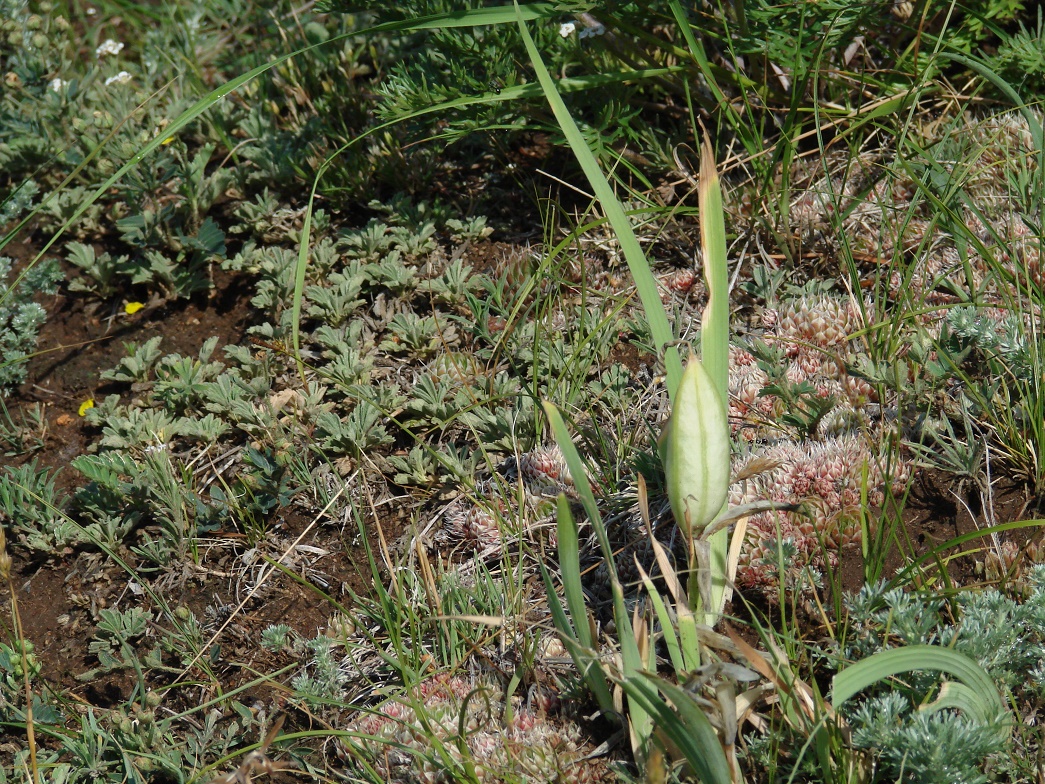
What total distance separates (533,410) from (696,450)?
111cm

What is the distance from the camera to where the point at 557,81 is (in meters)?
3.09

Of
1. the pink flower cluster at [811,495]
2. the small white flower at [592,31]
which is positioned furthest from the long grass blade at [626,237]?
the small white flower at [592,31]

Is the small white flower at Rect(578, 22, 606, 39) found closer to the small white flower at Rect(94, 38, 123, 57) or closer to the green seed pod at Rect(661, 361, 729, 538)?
the green seed pod at Rect(661, 361, 729, 538)

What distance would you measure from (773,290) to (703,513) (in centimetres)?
138

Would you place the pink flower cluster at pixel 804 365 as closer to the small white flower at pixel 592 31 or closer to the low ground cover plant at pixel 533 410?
the low ground cover plant at pixel 533 410

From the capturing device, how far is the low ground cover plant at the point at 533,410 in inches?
74.1

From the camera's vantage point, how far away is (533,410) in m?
2.78

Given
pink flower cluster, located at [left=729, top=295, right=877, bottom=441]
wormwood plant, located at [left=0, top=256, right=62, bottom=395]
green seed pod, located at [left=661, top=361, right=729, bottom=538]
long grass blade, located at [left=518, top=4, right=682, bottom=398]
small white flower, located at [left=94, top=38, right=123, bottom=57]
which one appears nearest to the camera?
green seed pod, located at [left=661, top=361, right=729, bottom=538]

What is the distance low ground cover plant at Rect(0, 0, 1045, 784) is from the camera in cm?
188

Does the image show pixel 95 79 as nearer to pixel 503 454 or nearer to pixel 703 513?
pixel 503 454

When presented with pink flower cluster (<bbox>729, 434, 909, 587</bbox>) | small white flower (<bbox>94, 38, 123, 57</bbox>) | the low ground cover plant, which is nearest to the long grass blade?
the low ground cover plant

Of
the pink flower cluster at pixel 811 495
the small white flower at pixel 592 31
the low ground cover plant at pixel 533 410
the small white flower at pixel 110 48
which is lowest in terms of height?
the pink flower cluster at pixel 811 495

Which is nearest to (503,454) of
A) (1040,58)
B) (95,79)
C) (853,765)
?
(853,765)

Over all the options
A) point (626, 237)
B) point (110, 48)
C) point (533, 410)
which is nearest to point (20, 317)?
point (110, 48)
